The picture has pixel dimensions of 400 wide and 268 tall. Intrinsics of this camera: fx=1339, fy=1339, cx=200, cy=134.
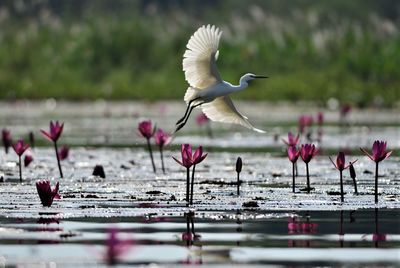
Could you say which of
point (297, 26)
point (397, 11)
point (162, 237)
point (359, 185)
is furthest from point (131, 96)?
point (162, 237)

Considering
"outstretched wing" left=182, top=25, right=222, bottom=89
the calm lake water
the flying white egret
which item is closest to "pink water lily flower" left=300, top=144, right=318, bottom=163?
the calm lake water

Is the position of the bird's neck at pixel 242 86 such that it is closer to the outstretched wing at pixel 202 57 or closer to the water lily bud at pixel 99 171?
the outstretched wing at pixel 202 57

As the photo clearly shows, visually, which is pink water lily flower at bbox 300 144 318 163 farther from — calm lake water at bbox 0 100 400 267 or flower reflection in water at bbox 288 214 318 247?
flower reflection in water at bbox 288 214 318 247

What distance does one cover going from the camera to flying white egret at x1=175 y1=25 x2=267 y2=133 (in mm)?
13602

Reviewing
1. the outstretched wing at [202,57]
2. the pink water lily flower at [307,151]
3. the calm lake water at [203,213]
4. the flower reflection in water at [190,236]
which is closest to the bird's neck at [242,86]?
the outstretched wing at [202,57]

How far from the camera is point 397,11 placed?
159 ft

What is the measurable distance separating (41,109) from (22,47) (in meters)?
6.67

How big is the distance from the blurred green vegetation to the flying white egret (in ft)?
53.8

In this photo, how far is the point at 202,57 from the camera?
13.8 meters

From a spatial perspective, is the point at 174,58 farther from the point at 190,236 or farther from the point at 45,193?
the point at 190,236

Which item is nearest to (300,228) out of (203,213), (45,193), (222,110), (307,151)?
(203,213)

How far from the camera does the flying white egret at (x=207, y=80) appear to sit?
13.6m

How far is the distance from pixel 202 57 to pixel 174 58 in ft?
75.9

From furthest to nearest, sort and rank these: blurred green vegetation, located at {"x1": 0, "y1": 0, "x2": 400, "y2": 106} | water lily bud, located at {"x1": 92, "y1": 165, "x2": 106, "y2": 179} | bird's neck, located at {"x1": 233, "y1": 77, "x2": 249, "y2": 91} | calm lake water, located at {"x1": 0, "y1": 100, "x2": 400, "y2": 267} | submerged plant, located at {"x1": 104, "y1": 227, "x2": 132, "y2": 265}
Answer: blurred green vegetation, located at {"x1": 0, "y1": 0, "x2": 400, "y2": 106} < bird's neck, located at {"x1": 233, "y1": 77, "x2": 249, "y2": 91} < water lily bud, located at {"x1": 92, "y1": 165, "x2": 106, "y2": 179} < calm lake water, located at {"x1": 0, "y1": 100, "x2": 400, "y2": 267} < submerged plant, located at {"x1": 104, "y1": 227, "x2": 132, "y2": 265}
